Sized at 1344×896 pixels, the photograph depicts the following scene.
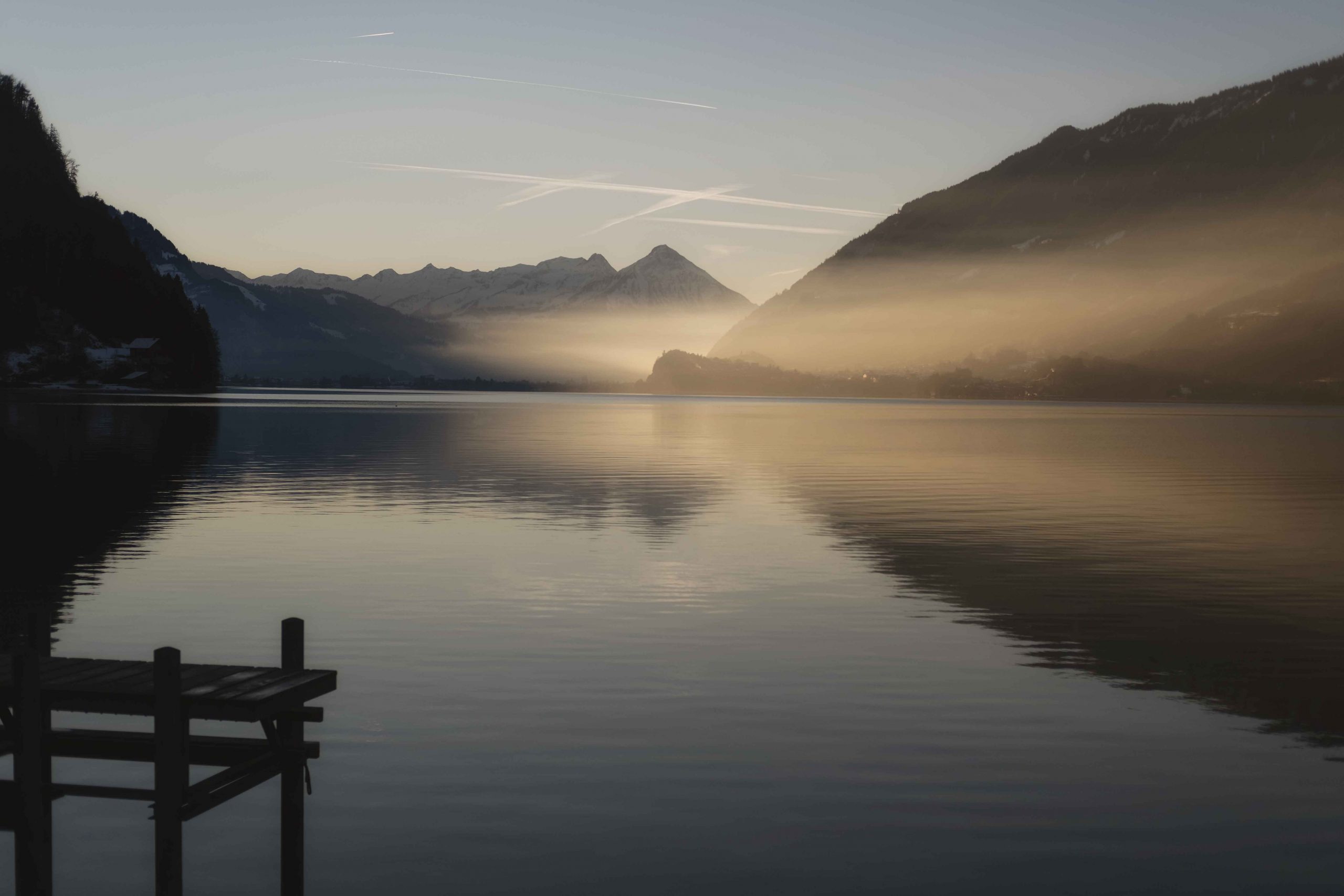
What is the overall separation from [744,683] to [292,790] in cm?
1065

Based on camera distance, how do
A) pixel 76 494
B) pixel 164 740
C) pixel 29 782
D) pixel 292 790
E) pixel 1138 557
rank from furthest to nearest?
pixel 76 494, pixel 1138 557, pixel 292 790, pixel 29 782, pixel 164 740

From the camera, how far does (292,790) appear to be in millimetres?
14477

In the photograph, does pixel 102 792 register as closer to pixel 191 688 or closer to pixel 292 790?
pixel 191 688

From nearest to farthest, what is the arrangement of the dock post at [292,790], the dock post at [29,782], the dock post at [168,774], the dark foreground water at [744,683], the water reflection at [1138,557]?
1. the dock post at [168,774]
2. the dock post at [29,782]
3. the dock post at [292,790]
4. the dark foreground water at [744,683]
5. the water reflection at [1138,557]

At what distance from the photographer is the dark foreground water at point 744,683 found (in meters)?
14.6

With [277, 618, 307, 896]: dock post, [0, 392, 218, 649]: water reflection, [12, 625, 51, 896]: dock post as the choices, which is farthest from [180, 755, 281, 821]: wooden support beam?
[0, 392, 218, 649]: water reflection

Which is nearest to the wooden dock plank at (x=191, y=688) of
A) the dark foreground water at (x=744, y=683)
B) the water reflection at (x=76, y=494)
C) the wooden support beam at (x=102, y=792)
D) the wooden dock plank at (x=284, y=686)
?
the wooden dock plank at (x=284, y=686)

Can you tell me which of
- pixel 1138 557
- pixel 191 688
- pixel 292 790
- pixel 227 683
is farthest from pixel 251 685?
pixel 1138 557

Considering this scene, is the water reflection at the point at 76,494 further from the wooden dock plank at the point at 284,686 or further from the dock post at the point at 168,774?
the dock post at the point at 168,774

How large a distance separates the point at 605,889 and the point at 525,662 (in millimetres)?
11843

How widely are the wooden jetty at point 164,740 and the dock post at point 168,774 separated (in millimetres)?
12

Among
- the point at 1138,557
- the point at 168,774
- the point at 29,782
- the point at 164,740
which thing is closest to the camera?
the point at 168,774

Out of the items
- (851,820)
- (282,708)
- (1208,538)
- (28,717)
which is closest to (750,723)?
(851,820)

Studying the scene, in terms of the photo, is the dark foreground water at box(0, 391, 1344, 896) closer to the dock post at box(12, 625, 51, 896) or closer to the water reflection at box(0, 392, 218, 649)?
the water reflection at box(0, 392, 218, 649)
